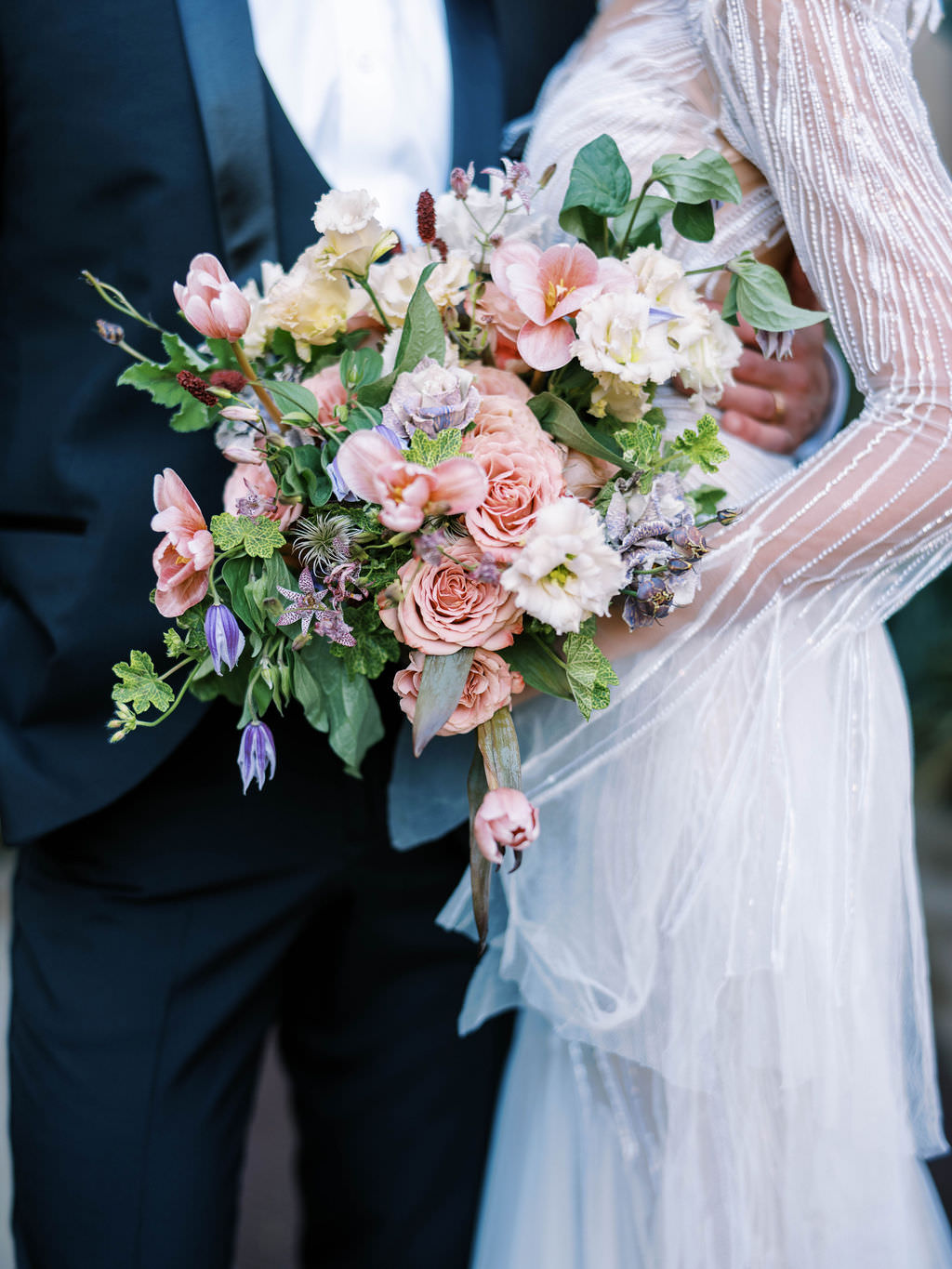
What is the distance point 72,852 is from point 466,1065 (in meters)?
0.62

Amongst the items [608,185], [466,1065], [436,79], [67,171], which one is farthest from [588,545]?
[466,1065]

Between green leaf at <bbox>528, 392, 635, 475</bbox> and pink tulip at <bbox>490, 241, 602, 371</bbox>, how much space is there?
4cm

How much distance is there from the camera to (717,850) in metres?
0.93

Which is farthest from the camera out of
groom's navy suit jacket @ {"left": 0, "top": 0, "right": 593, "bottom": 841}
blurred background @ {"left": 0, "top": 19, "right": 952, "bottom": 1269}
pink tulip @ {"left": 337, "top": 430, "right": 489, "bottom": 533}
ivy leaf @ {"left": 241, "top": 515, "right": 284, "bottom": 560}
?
blurred background @ {"left": 0, "top": 19, "right": 952, "bottom": 1269}

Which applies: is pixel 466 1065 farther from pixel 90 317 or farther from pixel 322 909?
pixel 90 317

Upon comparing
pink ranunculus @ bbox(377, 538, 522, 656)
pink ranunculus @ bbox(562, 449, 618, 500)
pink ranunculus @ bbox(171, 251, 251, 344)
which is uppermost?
pink ranunculus @ bbox(171, 251, 251, 344)

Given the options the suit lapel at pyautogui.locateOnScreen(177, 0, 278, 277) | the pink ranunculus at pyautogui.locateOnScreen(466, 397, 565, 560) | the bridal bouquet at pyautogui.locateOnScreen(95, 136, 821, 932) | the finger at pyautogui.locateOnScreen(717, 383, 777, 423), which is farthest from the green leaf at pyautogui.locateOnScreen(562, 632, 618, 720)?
the suit lapel at pyautogui.locateOnScreen(177, 0, 278, 277)

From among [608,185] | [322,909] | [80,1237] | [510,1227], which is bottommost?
[510,1227]

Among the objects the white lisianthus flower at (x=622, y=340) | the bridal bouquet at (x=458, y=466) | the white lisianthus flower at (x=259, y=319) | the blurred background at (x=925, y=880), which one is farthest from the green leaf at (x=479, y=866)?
the blurred background at (x=925, y=880)

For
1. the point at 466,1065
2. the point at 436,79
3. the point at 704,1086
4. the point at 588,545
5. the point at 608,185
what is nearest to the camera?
the point at 588,545

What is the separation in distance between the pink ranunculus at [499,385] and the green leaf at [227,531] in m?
0.23

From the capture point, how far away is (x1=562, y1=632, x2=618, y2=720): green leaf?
0.77 m

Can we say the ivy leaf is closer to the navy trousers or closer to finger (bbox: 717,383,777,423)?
the navy trousers

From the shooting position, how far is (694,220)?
0.85 metres
